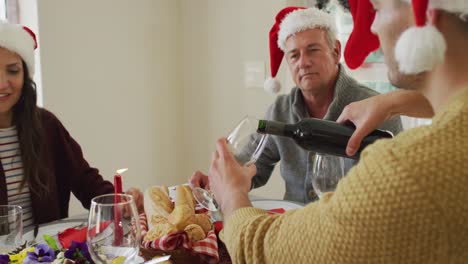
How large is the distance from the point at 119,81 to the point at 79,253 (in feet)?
5.64

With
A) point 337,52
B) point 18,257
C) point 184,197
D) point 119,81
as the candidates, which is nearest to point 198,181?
point 184,197

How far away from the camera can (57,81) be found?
2127 millimetres

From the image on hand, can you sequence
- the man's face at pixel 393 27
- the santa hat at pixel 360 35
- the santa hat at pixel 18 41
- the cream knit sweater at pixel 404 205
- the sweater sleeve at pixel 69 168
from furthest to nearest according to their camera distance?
1. the sweater sleeve at pixel 69 168
2. the santa hat at pixel 18 41
3. the santa hat at pixel 360 35
4. the man's face at pixel 393 27
5. the cream knit sweater at pixel 404 205

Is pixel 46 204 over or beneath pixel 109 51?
beneath

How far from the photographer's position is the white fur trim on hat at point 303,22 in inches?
67.4

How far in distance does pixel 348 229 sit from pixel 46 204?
1.18m

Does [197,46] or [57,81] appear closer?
[57,81]

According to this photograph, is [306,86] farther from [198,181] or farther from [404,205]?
[404,205]

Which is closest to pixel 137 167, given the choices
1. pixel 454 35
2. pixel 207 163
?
pixel 207 163

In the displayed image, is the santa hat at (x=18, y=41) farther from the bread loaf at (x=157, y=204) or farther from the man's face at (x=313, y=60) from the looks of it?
the man's face at (x=313, y=60)

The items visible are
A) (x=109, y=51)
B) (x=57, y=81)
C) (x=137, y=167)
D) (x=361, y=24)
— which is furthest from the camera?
(x=137, y=167)

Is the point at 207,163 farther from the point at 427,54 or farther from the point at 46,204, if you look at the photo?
the point at 427,54

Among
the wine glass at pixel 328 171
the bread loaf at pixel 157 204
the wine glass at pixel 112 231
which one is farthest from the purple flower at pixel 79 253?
the wine glass at pixel 328 171

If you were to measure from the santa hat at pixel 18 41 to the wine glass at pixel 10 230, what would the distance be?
724 mm
